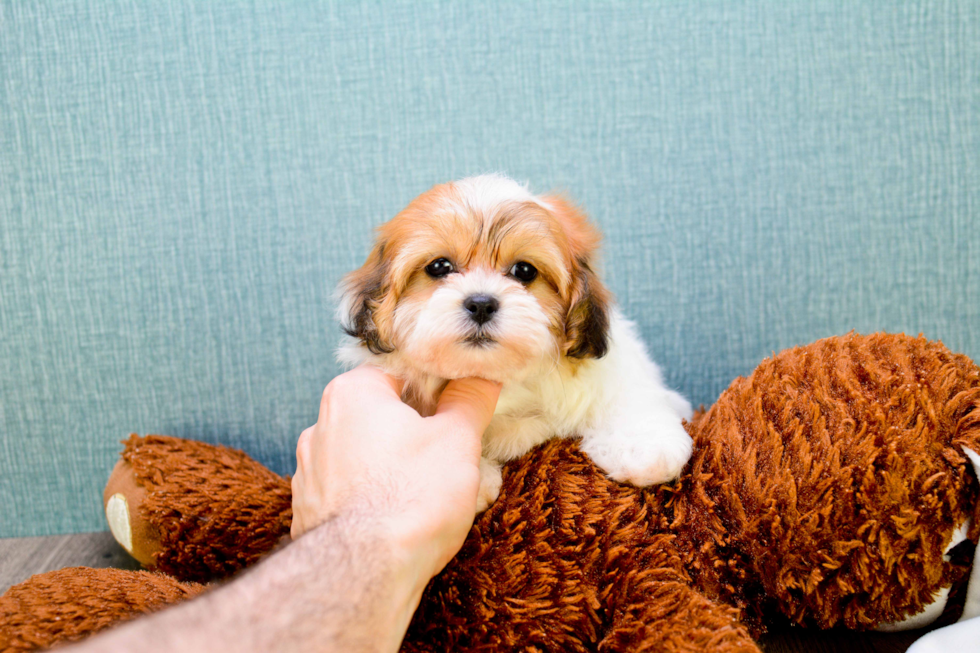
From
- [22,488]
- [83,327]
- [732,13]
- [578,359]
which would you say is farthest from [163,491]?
[732,13]

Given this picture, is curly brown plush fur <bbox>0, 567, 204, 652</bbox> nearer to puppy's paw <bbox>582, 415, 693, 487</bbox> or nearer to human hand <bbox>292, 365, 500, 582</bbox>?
human hand <bbox>292, 365, 500, 582</bbox>

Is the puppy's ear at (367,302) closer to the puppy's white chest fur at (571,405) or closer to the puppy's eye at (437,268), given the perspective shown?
the puppy's eye at (437,268)

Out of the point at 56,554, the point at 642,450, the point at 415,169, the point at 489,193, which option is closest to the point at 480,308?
the point at 489,193

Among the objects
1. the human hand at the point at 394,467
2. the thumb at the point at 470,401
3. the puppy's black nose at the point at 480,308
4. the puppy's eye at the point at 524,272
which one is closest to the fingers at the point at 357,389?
the human hand at the point at 394,467

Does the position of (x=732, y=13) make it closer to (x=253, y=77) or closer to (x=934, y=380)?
(x=934, y=380)

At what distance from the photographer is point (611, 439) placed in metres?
1.32

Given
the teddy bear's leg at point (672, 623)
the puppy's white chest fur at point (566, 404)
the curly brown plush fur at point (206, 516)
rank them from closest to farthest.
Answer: the teddy bear's leg at point (672, 623), the puppy's white chest fur at point (566, 404), the curly brown plush fur at point (206, 516)

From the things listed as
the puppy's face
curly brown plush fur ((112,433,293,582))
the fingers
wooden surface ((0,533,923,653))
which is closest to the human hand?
the fingers

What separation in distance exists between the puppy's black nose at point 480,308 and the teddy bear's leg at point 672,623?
1.90ft

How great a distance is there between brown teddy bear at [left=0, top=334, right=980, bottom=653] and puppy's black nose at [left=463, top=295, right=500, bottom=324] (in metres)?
0.34

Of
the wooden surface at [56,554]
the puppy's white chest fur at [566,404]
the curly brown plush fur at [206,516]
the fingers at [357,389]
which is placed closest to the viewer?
the fingers at [357,389]

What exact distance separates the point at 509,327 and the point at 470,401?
19cm

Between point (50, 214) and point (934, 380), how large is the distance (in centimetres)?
244

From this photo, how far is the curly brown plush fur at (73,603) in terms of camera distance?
40.4 inches
